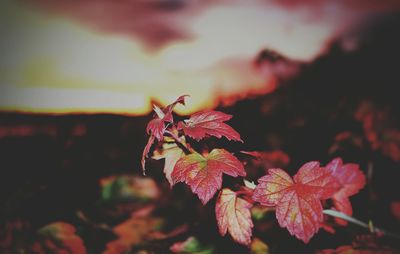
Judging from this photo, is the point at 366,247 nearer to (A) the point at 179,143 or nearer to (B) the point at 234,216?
(B) the point at 234,216

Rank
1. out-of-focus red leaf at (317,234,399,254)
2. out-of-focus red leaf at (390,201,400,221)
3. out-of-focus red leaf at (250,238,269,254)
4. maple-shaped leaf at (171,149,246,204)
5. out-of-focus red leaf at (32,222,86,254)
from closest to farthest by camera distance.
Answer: maple-shaped leaf at (171,149,246,204), out-of-focus red leaf at (317,234,399,254), out-of-focus red leaf at (250,238,269,254), out-of-focus red leaf at (32,222,86,254), out-of-focus red leaf at (390,201,400,221)

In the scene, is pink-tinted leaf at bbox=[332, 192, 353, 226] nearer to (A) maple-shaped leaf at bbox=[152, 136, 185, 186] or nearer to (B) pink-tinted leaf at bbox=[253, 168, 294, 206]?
(B) pink-tinted leaf at bbox=[253, 168, 294, 206]

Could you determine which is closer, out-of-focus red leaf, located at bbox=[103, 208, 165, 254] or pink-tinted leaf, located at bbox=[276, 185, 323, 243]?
pink-tinted leaf, located at bbox=[276, 185, 323, 243]

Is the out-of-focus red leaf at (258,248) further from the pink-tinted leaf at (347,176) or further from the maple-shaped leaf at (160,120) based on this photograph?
the maple-shaped leaf at (160,120)

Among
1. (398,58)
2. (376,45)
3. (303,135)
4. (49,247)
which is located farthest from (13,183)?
(376,45)

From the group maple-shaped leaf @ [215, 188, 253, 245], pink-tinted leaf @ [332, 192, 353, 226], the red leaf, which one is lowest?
pink-tinted leaf @ [332, 192, 353, 226]

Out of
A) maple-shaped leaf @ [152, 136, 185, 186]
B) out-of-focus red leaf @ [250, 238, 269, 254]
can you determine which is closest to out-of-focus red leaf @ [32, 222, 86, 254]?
out-of-focus red leaf @ [250, 238, 269, 254]

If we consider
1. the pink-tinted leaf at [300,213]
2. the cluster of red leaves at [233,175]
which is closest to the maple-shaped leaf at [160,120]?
the cluster of red leaves at [233,175]
